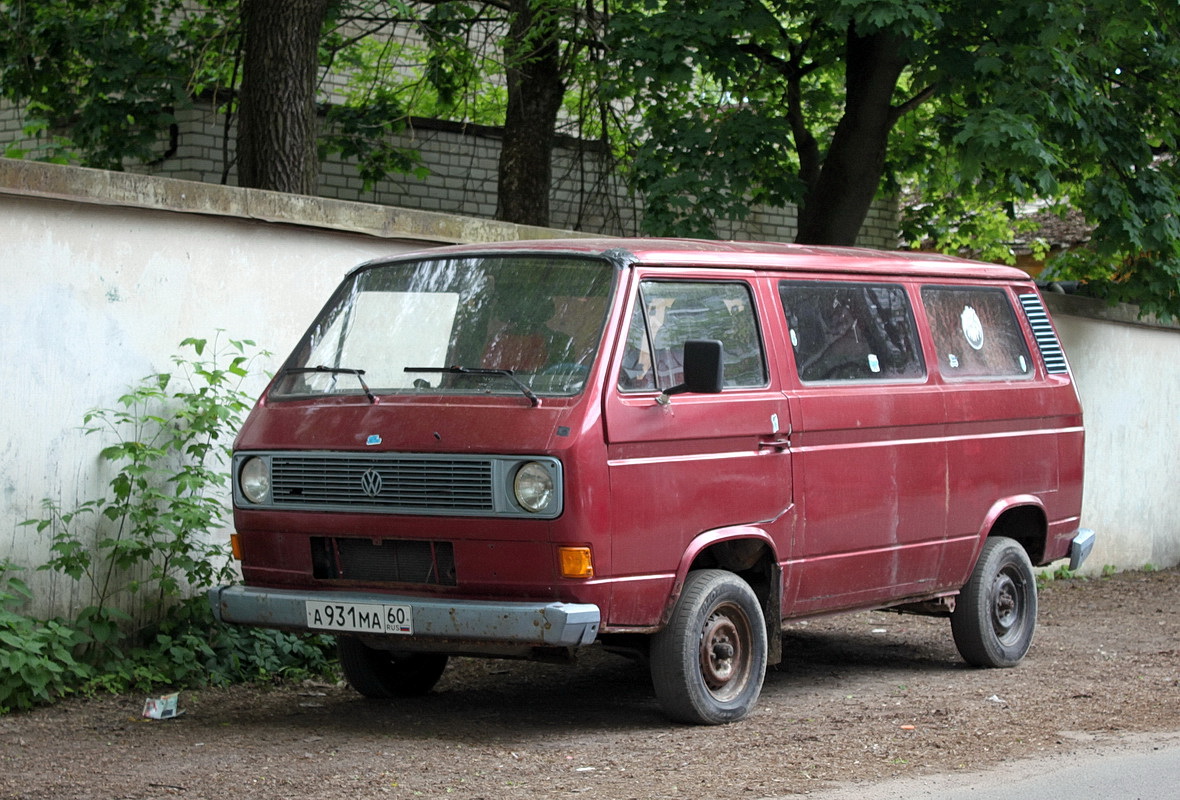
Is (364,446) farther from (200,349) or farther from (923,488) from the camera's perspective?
(923,488)

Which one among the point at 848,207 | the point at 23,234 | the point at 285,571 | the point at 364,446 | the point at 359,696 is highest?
the point at 848,207

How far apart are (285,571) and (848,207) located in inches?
351

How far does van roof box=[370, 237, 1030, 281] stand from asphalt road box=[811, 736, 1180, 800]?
2.46 m

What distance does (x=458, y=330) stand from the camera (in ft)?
23.0

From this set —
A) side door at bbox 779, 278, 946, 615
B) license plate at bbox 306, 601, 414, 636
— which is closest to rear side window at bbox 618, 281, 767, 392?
side door at bbox 779, 278, 946, 615

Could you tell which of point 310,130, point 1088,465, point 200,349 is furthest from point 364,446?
point 1088,465

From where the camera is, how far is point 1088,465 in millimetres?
13602

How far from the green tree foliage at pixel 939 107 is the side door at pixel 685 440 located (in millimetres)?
5442

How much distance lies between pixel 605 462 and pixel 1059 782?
6.97 feet

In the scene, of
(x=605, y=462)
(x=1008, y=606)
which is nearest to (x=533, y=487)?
(x=605, y=462)

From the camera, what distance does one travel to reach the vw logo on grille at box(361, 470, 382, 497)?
662 cm

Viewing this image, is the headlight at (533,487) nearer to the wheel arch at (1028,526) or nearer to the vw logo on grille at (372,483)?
the vw logo on grille at (372,483)

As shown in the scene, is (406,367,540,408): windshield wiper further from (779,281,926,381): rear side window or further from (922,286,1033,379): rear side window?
(922,286,1033,379): rear side window

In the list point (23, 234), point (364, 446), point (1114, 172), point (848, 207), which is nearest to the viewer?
point (364, 446)
